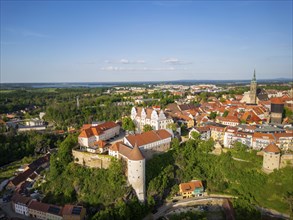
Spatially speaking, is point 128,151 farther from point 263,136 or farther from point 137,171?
point 263,136

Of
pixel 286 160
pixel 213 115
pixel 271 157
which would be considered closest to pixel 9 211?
pixel 271 157

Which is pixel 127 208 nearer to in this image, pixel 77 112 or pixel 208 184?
pixel 208 184

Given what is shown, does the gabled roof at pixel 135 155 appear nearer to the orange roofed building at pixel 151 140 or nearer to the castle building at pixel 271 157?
the orange roofed building at pixel 151 140

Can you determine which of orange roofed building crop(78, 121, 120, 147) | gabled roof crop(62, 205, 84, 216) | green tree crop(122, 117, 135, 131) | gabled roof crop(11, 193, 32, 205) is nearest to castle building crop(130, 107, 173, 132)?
green tree crop(122, 117, 135, 131)

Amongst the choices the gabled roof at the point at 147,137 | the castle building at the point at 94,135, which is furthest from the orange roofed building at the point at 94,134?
the gabled roof at the point at 147,137

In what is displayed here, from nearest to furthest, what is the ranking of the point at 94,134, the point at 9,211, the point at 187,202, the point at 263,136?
the point at 9,211 < the point at 187,202 < the point at 263,136 < the point at 94,134

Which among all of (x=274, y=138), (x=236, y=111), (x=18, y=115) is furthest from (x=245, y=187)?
(x=18, y=115)

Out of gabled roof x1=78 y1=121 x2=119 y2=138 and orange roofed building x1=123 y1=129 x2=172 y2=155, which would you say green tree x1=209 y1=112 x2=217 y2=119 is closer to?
orange roofed building x1=123 y1=129 x2=172 y2=155
